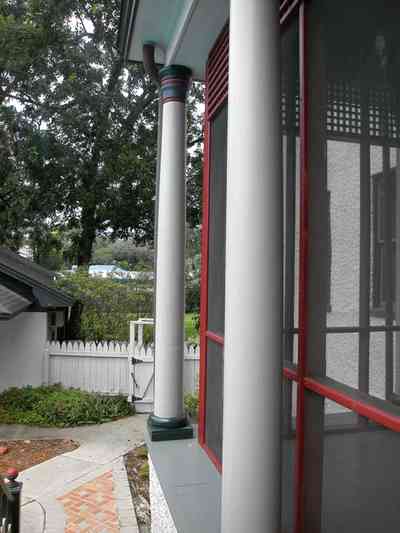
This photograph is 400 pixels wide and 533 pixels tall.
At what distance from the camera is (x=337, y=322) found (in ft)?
6.17

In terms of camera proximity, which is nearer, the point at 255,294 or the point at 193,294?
the point at 255,294

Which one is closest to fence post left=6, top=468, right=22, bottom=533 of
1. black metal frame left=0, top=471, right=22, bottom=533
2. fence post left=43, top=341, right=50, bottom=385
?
black metal frame left=0, top=471, right=22, bottom=533

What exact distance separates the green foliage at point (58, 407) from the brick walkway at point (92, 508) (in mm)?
2644

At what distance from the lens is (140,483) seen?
6059mm

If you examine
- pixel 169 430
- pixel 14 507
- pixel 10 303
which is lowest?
pixel 14 507

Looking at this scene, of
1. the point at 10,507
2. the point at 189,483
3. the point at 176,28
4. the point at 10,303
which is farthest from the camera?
the point at 10,303

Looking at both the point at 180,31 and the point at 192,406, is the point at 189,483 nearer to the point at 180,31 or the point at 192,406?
the point at 180,31

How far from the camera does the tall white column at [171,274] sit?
4.21 metres

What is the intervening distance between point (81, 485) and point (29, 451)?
67.6 inches

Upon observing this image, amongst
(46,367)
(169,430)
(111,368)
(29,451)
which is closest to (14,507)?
(169,430)

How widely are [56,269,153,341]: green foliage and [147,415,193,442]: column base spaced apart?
7593 millimetres

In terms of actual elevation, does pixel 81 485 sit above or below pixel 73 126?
below

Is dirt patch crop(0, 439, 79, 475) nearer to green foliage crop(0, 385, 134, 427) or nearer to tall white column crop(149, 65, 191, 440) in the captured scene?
green foliage crop(0, 385, 134, 427)

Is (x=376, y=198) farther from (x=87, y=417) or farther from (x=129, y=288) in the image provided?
(x=129, y=288)
